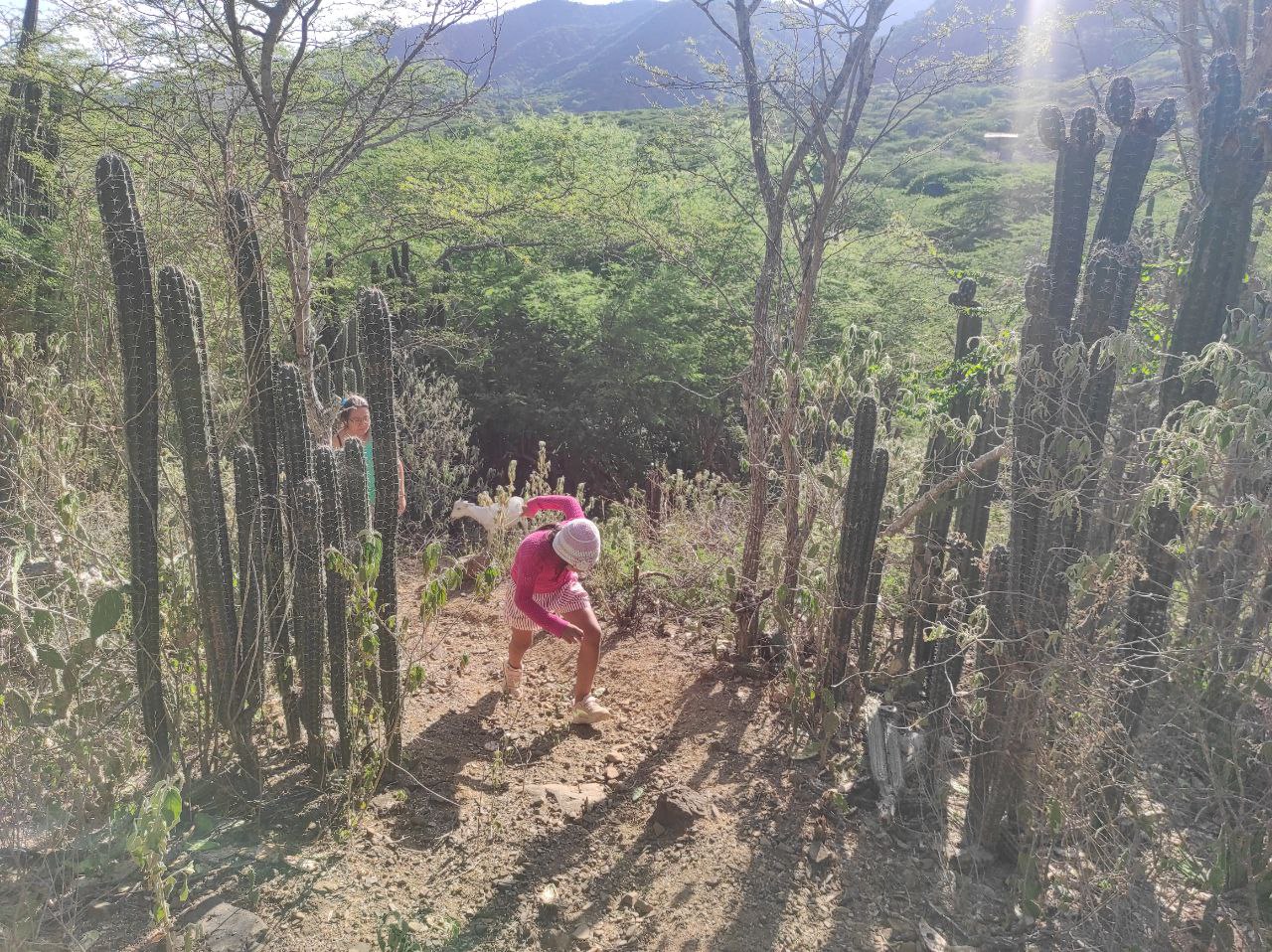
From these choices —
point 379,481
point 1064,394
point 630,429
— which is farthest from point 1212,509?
point 630,429

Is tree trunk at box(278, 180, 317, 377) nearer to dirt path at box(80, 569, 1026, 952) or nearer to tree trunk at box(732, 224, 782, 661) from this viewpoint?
dirt path at box(80, 569, 1026, 952)

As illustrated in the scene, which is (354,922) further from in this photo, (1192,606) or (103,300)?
(1192,606)

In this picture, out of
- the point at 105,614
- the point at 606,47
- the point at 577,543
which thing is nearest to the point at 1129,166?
the point at 577,543

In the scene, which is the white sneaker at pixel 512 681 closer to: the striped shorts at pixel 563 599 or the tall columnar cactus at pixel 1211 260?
A: the striped shorts at pixel 563 599

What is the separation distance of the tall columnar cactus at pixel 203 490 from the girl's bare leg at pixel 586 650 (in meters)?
1.41

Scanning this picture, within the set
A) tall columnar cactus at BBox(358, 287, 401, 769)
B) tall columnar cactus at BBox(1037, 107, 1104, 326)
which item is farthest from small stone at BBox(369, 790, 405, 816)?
tall columnar cactus at BBox(1037, 107, 1104, 326)

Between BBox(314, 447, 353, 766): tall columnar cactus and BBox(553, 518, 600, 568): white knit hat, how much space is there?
997mm

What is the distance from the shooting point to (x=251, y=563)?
10.6 feet

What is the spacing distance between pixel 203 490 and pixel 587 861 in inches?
75.8

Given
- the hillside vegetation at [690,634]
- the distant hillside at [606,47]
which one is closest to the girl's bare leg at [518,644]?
the hillside vegetation at [690,634]

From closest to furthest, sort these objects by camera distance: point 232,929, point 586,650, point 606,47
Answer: point 232,929
point 586,650
point 606,47

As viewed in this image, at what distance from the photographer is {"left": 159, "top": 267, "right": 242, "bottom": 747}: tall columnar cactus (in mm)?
2902

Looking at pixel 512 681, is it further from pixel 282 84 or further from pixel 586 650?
pixel 282 84

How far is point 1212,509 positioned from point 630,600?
11.4ft
